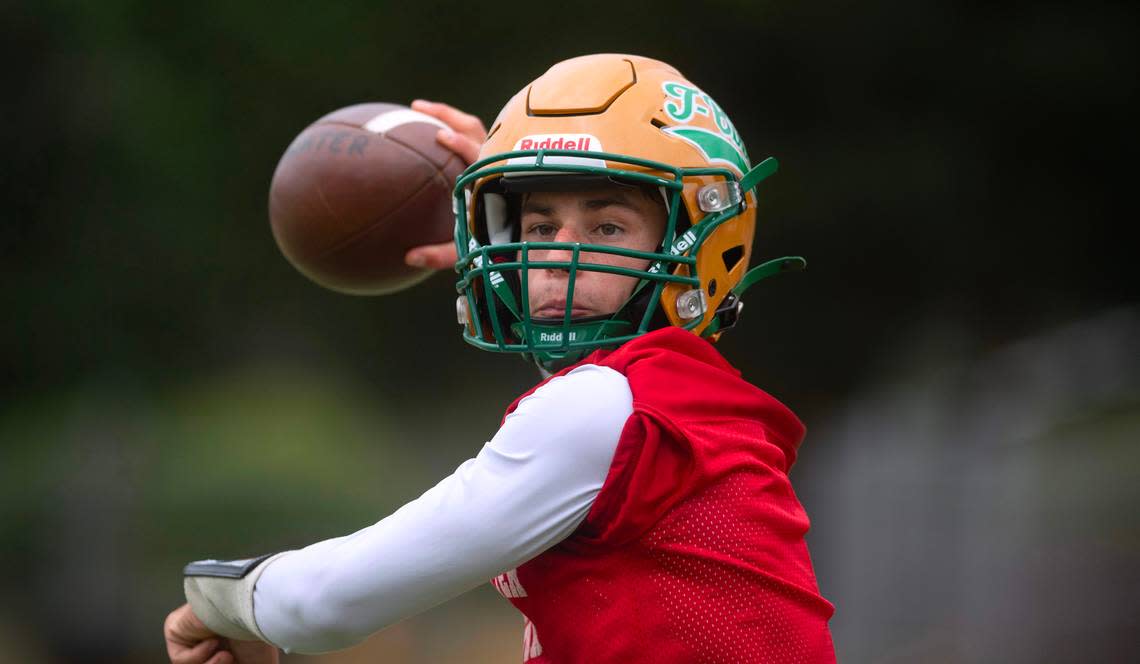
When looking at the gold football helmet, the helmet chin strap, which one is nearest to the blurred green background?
the helmet chin strap

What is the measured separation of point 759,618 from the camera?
186 cm

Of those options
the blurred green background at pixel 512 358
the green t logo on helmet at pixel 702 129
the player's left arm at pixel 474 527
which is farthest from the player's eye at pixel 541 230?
the blurred green background at pixel 512 358

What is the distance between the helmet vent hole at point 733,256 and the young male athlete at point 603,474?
55 mm

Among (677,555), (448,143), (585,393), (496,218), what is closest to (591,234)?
(496,218)

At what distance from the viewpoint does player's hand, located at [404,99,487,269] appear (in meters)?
3.17

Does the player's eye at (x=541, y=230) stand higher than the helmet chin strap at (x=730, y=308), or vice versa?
the player's eye at (x=541, y=230)

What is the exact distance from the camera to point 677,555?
1.82 metres

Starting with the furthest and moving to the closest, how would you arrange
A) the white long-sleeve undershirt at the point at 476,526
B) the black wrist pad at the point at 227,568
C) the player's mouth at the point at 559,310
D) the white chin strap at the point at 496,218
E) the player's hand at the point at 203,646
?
the white chin strap at the point at 496,218, the player's mouth at the point at 559,310, the player's hand at the point at 203,646, the black wrist pad at the point at 227,568, the white long-sleeve undershirt at the point at 476,526

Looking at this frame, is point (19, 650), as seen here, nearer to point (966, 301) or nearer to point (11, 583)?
point (11, 583)

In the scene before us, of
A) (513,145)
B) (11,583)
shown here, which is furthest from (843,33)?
(11,583)

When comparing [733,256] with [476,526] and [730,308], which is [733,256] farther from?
[476,526]

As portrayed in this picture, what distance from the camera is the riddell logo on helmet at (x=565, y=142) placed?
2.19 metres

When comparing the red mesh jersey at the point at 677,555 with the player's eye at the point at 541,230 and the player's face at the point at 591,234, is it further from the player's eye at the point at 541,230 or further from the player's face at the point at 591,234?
the player's eye at the point at 541,230

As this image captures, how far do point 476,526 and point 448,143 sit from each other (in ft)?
5.41
